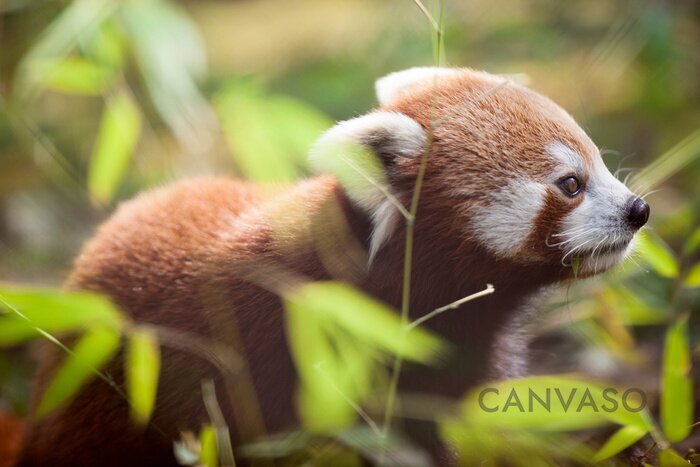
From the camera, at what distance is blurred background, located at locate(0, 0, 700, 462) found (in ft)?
9.25

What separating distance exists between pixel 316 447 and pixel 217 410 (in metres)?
0.27

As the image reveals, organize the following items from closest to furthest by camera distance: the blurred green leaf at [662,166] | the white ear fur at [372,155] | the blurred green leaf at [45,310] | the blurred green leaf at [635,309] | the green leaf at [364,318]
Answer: the blurred green leaf at [45,310]
the green leaf at [364,318]
the white ear fur at [372,155]
the blurred green leaf at [662,166]
the blurred green leaf at [635,309]

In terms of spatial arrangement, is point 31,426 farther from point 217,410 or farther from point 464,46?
point 464,46

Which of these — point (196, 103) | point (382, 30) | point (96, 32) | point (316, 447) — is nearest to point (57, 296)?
point (316, 447)

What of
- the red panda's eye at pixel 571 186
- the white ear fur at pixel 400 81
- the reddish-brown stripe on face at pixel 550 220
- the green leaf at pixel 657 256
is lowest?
the green leaf at pixel 657 256

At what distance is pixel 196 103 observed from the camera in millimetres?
3529

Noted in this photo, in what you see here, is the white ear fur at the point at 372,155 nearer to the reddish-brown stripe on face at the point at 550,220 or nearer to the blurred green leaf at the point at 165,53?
the reddish-brown stripe on face at the point at 550,220

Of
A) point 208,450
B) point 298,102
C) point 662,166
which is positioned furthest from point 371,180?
point 298,102

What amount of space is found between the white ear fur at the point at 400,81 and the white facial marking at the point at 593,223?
436 mm

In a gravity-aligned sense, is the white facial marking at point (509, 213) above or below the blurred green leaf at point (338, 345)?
above

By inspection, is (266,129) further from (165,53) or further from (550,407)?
(550,407)

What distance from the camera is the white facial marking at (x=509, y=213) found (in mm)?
2043

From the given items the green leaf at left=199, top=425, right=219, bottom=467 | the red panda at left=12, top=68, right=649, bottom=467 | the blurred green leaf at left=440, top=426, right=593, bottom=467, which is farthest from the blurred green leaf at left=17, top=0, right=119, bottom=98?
the blurred green leaf at left=440, top=426, right=593, bottom=467

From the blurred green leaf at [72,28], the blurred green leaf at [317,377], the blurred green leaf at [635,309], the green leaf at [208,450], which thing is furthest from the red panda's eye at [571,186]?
the blurred green leaf at [72,28]
